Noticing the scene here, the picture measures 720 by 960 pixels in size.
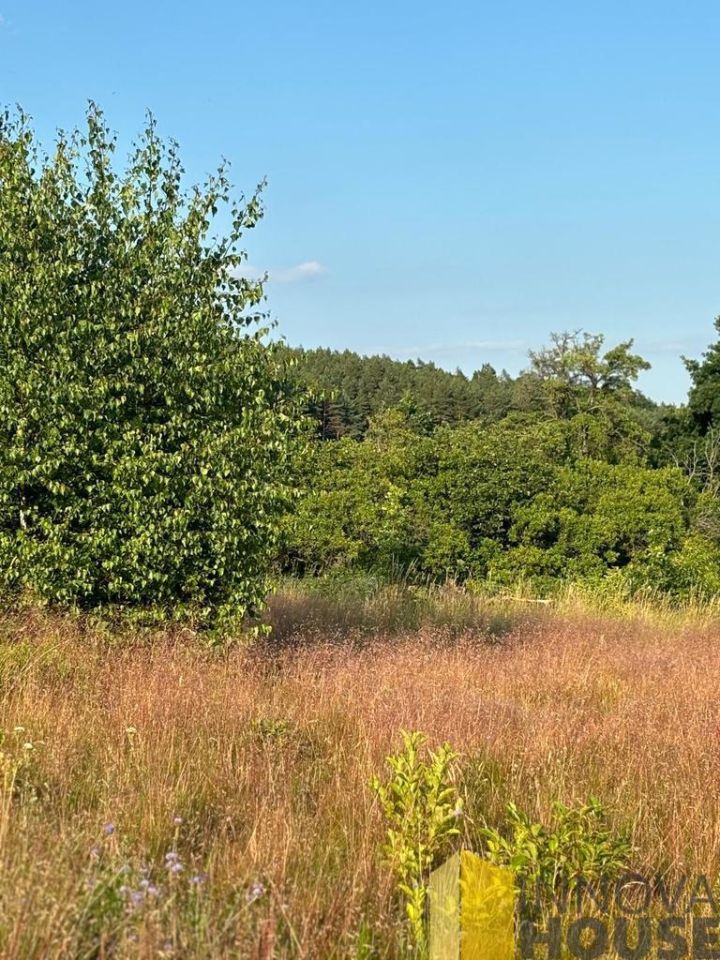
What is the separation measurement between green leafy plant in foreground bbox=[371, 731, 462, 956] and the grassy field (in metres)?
0.10

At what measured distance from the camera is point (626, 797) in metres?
4.39

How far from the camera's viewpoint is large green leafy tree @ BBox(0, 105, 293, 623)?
6289 millimetres

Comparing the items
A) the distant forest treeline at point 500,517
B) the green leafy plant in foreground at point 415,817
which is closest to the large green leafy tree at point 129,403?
the green leafy plant in foreground at point 415,817

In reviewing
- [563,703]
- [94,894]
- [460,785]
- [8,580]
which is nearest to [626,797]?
[460,785]

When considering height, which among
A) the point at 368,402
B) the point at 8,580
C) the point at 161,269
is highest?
the point at 368,402

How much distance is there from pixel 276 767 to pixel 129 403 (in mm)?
3337

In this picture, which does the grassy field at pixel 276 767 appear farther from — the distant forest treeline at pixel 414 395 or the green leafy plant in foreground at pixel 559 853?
the distant forest treeline at pixel 414 395

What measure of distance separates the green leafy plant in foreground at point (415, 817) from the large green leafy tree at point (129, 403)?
3117mm

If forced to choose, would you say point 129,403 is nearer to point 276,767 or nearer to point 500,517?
point 276,767

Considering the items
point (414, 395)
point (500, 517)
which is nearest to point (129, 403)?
point (500, 517)

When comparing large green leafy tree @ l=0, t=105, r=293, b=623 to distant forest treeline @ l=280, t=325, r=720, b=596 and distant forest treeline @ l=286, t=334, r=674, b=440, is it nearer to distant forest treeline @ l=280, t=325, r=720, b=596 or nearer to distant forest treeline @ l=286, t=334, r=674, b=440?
distant forest treeline @ l=280, t=325, r=720, b=596

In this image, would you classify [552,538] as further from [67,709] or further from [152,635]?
[67,709]

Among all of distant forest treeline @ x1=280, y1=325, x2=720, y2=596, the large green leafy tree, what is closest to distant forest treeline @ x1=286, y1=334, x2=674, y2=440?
distant forest treeline @ x1=280, y1=325, x2=720, y2=596

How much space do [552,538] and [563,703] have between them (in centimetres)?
999
